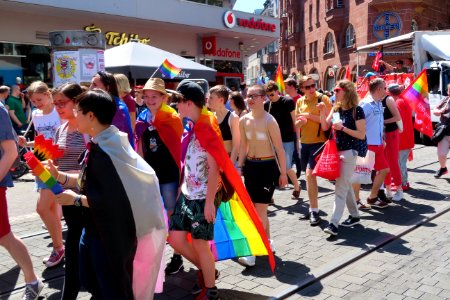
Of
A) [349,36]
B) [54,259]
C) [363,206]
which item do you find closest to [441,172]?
[363,206]

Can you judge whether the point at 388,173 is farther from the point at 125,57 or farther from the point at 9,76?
the point at 9,76

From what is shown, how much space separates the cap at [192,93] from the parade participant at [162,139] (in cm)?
88

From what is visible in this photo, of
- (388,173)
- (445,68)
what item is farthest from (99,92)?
(445,68)

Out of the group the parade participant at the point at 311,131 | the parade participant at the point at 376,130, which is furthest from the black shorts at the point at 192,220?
the parade participant at the point at 376,130

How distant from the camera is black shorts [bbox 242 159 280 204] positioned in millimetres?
5004

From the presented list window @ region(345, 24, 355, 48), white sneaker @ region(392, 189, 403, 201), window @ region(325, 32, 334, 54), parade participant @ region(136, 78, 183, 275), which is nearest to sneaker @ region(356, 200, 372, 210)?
white sneaker @ region(392, 189, 403, 201)

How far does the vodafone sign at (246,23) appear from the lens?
23547 mm

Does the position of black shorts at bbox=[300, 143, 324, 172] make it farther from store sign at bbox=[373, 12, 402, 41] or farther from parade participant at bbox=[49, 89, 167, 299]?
store sign at bbox=[373, 12, 402, 41]

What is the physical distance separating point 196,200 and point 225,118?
2.53m

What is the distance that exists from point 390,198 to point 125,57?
6.35 m

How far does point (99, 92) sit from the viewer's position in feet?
9.82

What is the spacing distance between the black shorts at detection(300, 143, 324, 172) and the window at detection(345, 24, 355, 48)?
3240cm

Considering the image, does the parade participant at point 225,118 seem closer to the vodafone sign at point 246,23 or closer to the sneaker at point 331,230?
the sneaker at point 331,230

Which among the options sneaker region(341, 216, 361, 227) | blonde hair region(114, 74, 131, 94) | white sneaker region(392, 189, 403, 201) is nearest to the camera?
blonde hair region(114, 74, 131, 94)
